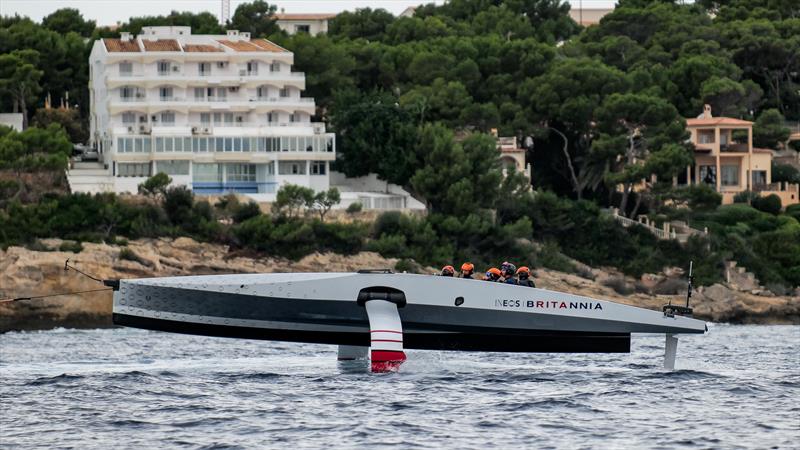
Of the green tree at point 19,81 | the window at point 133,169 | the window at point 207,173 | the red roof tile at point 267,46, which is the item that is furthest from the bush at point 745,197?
the green tree at point 19,81

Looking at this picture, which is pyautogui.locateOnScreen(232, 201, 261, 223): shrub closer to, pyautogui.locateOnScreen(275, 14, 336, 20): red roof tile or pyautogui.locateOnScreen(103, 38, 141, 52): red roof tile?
pyautogui.locateOnScreen(103, 38, 141, 52): red roof tile

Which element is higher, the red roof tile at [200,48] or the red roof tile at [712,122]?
the red roof tile at [200,48]

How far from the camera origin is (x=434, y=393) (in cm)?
4247

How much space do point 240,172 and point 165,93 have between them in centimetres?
795

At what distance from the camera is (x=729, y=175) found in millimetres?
111250

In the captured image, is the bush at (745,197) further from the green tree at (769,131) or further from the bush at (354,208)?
the bush at (354,208)

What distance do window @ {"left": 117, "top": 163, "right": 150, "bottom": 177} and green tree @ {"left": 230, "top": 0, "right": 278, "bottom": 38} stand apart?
32.2 m

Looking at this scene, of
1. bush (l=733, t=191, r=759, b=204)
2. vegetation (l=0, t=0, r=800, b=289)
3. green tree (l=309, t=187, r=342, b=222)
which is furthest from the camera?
bush (l=733, t=191, r=759, b=204)

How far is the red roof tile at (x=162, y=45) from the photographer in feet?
348

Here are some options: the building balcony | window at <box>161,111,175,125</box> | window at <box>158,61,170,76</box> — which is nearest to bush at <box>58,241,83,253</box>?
the building balcony

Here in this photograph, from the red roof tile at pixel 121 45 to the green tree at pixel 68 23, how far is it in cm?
1790

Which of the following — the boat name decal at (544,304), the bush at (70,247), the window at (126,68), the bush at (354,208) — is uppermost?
the window at (126,68)

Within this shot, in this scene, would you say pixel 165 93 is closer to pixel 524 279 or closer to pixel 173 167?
pixel 173 167

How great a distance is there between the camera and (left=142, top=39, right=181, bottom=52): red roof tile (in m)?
106
